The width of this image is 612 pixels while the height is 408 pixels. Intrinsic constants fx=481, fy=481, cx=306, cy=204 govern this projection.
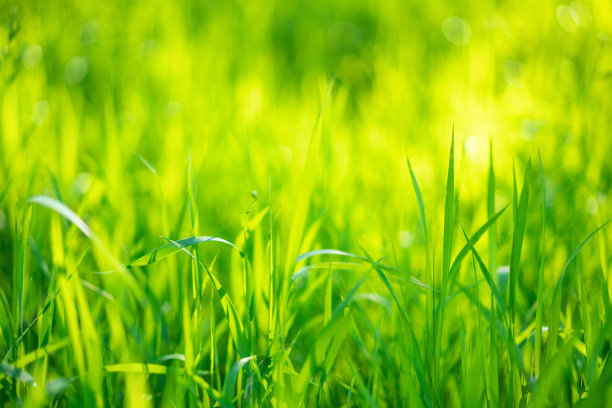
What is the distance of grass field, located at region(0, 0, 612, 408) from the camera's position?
76 centimetres

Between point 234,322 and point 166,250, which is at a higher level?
point 166,250

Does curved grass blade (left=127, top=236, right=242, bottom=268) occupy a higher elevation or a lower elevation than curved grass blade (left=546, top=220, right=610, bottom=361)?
higher

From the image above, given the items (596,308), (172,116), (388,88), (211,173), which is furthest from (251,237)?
(388,88)

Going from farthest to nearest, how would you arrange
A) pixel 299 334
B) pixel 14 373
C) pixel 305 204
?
pixel 305 204, pixel 299 334, pixel 14 373

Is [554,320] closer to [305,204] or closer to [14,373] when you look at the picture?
[305,204]

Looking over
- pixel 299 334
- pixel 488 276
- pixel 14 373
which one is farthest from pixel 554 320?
pixel 14 373

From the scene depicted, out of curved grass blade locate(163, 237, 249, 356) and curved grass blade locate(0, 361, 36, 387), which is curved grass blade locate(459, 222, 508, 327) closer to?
curved grass blade locate(163, 237, 249, 356)

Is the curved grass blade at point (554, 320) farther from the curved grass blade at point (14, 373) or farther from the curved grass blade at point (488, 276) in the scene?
the curved grass blade at point (14, 373)

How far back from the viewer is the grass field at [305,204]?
0.76 metres

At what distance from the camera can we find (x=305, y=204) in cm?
96

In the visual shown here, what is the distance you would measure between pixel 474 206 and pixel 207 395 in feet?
3.23

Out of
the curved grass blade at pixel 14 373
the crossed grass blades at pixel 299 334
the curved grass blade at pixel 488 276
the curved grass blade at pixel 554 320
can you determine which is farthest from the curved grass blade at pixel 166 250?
the curved grass blade at pixel 554 320

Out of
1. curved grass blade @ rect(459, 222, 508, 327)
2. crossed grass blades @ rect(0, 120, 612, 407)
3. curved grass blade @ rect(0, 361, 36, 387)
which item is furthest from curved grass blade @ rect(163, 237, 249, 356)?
curved grass blade @ rect(459, 222, 508, 327)

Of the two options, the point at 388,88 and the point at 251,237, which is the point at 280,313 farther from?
the point at 388,88
